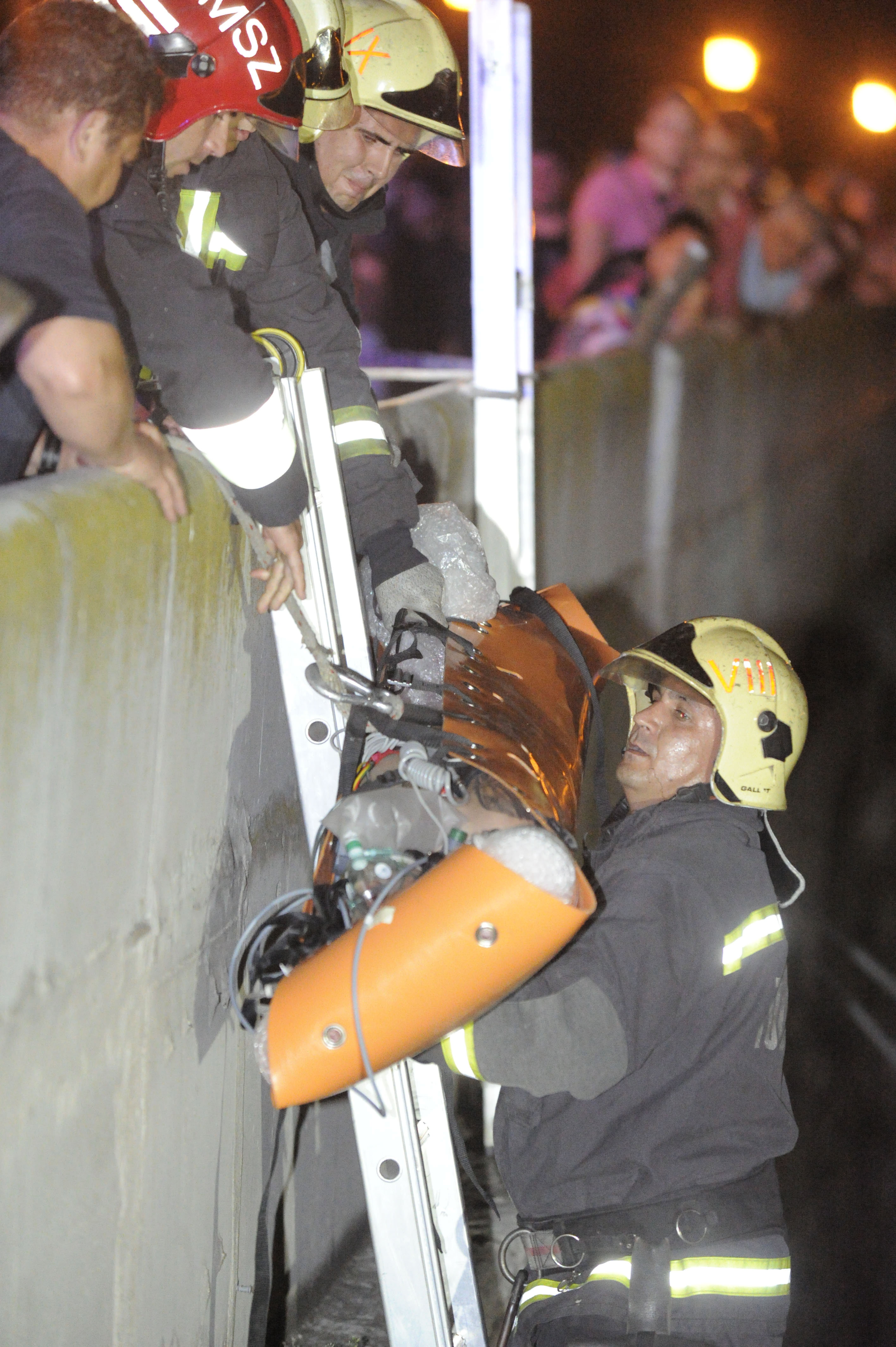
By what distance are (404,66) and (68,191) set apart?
1323mm

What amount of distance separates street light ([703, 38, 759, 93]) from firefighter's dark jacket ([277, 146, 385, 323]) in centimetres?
794

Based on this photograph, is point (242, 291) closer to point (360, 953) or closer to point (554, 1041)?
point (360, 953)

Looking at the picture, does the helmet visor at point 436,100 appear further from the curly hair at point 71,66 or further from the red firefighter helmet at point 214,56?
the curly hair at point 71,66

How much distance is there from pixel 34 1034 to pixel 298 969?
368mm

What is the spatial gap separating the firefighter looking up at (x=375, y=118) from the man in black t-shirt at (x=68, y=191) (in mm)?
968

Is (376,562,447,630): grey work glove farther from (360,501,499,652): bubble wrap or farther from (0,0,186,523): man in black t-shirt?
(0,0,186,523): man in black t-shirt

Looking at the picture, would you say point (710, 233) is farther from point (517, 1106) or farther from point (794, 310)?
point (517, 1106)

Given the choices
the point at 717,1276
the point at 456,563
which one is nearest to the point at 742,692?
the point at 456,563

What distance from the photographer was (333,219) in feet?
9.18

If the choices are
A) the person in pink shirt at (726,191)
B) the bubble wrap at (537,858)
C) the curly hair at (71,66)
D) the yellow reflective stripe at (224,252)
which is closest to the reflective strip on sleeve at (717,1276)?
the bubble wrap at (537,858)

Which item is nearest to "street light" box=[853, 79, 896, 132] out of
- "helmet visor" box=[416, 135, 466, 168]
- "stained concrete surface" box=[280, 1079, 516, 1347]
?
"helmet visor" box=[416, 135, 466, 168]

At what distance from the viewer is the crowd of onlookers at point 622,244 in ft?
23.0

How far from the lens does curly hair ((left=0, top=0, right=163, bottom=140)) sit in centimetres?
171

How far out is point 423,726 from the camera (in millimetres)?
2016
